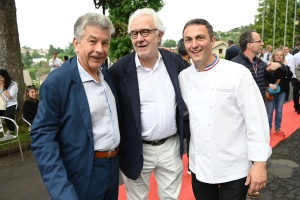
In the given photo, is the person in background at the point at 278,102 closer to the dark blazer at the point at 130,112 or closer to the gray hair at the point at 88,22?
the dark blazer at the point at 130,112

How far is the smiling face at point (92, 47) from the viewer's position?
5.66 ft

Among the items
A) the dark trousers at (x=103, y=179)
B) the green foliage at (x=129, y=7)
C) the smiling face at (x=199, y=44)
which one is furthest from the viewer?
the green foliage at (x=129, y=7)

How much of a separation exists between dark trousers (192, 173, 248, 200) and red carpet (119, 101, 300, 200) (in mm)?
1230

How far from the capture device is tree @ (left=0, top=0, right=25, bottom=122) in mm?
6020

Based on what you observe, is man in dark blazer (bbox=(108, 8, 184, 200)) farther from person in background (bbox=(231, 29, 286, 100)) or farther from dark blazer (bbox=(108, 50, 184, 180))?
person in background (bbox=(231, 29, 286, 100))

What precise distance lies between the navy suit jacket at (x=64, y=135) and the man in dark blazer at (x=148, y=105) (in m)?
0.51

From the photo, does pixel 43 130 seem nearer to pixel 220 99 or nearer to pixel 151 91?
pixel 151 91

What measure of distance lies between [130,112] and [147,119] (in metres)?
0.16

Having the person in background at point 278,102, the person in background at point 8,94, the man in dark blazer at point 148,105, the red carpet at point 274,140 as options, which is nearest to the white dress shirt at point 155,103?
the man in dark blazer at point 148,105

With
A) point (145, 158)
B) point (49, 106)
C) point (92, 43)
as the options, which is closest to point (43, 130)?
point (49, 106)

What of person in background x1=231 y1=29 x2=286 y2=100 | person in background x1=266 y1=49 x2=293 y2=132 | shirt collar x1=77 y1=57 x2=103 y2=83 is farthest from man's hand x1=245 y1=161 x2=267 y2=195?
person in background x1=266 y1=49 x2=293 y2=132

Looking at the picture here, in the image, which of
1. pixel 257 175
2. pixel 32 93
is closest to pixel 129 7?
pixel 32 93

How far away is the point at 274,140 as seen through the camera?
5.34m

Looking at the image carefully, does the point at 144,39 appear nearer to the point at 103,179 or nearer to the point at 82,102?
the point at 82,102
